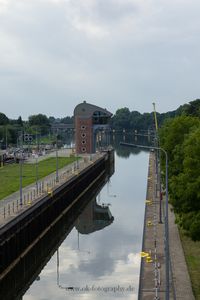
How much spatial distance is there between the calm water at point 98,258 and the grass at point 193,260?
502cm

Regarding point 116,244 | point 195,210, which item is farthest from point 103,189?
point 195,210

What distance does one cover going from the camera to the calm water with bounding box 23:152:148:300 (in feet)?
137

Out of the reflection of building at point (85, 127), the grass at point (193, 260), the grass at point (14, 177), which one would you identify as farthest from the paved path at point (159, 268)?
the reflection of building at point (85, 127)

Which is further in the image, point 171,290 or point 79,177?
point 79,177

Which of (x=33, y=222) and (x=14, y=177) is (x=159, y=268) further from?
(x=14, y=177)

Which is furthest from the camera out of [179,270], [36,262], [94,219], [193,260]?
[94,219]

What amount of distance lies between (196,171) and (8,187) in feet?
139

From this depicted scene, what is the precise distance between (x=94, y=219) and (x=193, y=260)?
3630cm

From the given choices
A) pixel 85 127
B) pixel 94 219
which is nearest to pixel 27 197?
pixel 94 219

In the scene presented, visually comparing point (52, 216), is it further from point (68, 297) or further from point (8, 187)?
point (68, 297)

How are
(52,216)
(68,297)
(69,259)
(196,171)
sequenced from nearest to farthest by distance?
(196,171), (68,297), (69,259), (52,216)

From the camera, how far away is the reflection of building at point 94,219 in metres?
68.7

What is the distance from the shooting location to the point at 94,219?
7494cm

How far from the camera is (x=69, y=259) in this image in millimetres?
52000
